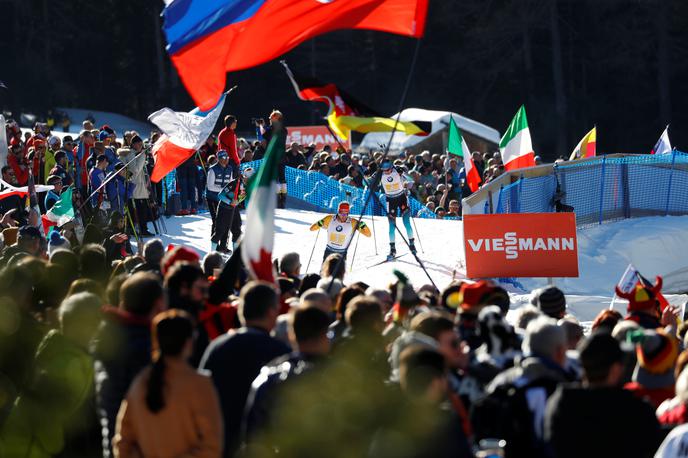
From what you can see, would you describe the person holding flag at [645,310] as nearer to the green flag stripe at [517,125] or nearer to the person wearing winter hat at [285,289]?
the person wearing winter hat at [285,289]

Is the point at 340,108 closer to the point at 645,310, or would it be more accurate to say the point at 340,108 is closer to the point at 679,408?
the point at 645,310

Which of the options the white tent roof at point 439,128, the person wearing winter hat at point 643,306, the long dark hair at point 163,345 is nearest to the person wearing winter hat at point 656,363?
the person wearing winter hat at point 643,306

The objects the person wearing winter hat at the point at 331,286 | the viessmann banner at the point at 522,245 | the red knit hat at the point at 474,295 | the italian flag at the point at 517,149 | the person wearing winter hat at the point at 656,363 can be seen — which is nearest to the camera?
the person wearing winter hat at the point at 656,363

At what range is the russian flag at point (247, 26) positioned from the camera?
36.8 ft

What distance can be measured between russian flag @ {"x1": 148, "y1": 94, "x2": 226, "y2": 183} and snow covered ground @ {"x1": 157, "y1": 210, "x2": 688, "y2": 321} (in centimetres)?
470

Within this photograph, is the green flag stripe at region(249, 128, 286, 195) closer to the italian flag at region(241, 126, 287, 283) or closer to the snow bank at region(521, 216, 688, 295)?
the italian flag at region(241, 126, 287, 283)

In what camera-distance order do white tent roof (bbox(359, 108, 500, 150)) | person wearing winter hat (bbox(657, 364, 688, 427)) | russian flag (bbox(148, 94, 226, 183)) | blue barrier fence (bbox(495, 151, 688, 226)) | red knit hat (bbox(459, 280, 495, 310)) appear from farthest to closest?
white tent roof (bbox(359, 108, 500, 150)), blue barrier fence (bbox(495, 151, 688, 226)), russian flag (bbox(148, 94, 226, 183)), red knit hat (bbox(459, 280, 495, 310)), person wearing winter hat (bbox(657, 364, 688, 427))

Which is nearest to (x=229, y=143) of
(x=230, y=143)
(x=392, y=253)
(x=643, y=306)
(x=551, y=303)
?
(x=230, y=143)

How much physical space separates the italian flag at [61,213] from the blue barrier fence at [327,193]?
24.3 ft

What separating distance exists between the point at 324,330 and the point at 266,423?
504 mm

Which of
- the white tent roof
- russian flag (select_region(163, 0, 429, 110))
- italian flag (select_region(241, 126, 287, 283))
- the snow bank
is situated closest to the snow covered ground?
the snow bank

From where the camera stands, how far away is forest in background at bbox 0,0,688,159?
171 feet

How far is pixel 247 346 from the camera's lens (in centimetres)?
604

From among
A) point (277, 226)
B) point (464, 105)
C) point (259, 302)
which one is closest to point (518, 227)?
point (277, 226)
